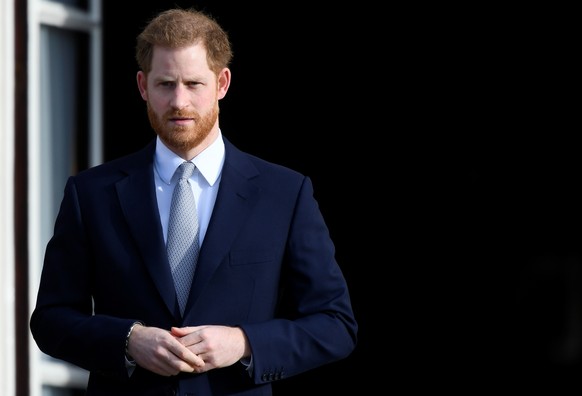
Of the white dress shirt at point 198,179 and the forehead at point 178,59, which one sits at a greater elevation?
the forehead at point 178,59

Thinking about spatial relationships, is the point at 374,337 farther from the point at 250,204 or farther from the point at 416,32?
the point at 250,204

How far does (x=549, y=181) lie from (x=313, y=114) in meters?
2.09

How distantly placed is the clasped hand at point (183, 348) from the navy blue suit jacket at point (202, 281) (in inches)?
2.5

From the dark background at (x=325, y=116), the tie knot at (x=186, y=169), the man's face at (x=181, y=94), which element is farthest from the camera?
the dark background at (x=325, y=116)

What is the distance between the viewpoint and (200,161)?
2.78 meters

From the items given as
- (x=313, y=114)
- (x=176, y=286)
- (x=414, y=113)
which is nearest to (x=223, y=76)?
(x=176, y=286)

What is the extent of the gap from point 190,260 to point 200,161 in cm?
23

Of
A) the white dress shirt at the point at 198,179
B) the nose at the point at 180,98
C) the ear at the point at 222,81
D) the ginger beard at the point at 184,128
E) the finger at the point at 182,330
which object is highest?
the ear at the point at 222,81

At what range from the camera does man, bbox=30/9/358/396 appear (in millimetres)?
2664

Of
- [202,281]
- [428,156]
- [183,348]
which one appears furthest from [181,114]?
[428,156]

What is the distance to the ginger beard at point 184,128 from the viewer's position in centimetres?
267

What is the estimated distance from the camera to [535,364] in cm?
746
